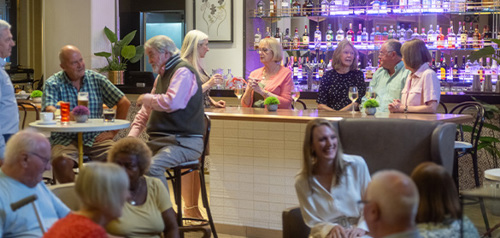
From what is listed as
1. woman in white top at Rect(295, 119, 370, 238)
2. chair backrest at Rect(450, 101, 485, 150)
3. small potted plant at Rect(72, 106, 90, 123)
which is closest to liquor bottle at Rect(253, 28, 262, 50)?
chair backrest at Rect(450, 101, 485, 150)

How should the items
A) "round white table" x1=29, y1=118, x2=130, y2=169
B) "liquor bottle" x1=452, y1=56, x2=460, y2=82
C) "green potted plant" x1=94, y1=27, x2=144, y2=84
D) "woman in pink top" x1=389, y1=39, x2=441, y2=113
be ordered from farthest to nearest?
"green potted plant" x1=94, y1=27, x2=144, y2=84 → "liquor bottle" x1=452, y1=56, x2=460, y2=82 → "woman in pink top" x1=389, y1=39, x2=441, y2=113 → "round white table" x1=29, y1=118, x2=130, y2=169

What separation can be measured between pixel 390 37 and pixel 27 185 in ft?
20.3

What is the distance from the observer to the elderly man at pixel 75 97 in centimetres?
539

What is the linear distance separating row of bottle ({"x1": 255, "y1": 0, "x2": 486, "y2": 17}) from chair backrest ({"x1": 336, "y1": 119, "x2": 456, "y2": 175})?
4430 mm

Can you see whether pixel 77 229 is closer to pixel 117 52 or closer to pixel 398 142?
pixel 398 142

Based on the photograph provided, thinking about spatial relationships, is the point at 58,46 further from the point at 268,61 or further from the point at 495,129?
the point at 495,129

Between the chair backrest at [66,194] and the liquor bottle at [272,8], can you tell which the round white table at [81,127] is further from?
the liquor bottle at [272,8]

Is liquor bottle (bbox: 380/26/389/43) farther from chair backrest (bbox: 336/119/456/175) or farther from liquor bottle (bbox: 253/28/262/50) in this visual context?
chair backrest (bbox: 336/119/456/175)

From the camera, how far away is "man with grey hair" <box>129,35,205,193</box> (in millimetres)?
5055

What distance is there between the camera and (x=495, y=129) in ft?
22.0

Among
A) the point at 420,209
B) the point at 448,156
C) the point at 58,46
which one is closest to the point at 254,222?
the point at 448,156

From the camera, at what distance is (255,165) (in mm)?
5867

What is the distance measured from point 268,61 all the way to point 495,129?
84.6 inches

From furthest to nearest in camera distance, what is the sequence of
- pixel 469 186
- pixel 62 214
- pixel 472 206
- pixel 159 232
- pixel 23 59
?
pixel 23 59, pixel 469 186, pixel 159 232, pixel 62 214, pixel 472 206
